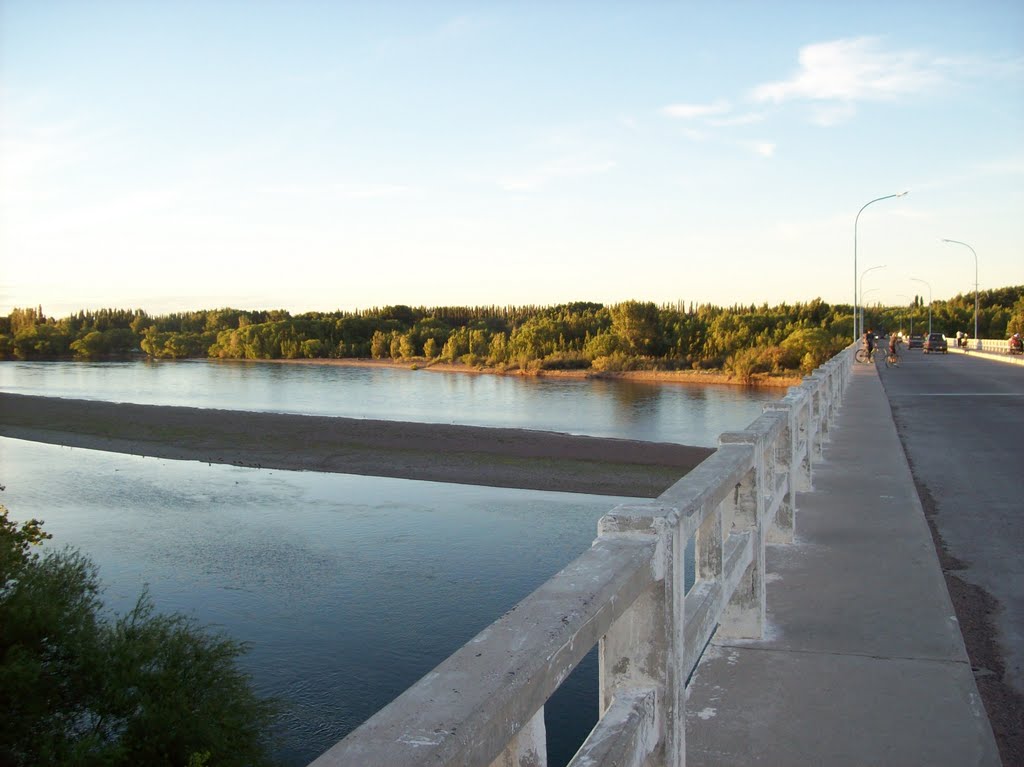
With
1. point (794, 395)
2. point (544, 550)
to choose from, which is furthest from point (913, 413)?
point (794, 395)

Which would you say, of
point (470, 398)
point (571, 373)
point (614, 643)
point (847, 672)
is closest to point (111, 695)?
point (847, 672)

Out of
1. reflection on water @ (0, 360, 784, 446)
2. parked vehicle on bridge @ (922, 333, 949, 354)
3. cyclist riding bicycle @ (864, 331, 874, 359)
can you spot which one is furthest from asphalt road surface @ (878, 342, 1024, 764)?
parked vehicle on bridge @ (922, 333, 949, 354)

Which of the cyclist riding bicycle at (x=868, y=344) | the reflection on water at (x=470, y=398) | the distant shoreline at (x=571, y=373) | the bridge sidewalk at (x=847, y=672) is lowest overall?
the reflection on water at (x=470, y=398)

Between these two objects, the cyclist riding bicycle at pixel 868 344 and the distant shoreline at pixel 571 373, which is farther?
the distant shoreline at pixel 571 373

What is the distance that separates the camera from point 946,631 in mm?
4625

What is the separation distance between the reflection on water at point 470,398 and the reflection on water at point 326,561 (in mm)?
20173

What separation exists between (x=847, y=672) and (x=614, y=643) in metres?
2.25

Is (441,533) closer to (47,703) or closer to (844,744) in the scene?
(47,703)

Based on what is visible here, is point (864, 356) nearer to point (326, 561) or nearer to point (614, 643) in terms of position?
point (326, 561)

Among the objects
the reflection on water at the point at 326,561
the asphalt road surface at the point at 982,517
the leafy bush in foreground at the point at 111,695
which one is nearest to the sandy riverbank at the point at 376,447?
the reflection on water at the point at 326,561

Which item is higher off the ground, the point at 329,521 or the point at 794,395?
the point at 794,395

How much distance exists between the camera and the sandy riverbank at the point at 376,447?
99.6 feet

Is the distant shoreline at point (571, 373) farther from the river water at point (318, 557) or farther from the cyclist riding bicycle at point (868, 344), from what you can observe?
the river water at point (318, 557)

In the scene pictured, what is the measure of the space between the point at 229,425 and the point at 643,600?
45.1 metres
